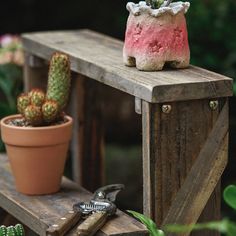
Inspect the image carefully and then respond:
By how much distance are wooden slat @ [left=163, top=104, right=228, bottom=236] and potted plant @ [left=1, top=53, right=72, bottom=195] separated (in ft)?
1.81

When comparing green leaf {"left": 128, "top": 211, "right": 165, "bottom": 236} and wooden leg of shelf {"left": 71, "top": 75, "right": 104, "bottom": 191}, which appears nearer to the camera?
green leaf {"left": 128, "top": 211, "right": 165, "bottom": 236}

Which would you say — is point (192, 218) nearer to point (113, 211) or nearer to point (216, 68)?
point (113, 211)

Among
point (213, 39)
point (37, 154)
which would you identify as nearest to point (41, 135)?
point (37, 154)

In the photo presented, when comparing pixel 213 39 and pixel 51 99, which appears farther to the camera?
pixel 213 39

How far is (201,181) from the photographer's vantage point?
2855mm

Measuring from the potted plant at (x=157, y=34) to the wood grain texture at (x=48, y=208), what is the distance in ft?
1.68

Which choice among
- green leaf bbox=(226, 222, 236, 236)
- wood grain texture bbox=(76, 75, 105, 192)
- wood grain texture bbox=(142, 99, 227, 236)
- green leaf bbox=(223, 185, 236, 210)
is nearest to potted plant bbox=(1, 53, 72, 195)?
wood grain texture bbox=(142, 99, 227, 236)

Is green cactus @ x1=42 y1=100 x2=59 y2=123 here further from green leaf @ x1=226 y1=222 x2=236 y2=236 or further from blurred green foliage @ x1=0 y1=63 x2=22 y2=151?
blurred green foliage @ x1=0 y1=63 x2=22 y2=151

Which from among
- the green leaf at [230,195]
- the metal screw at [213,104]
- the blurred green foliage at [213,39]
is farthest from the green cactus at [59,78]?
the blurred green foliage at [213,39]

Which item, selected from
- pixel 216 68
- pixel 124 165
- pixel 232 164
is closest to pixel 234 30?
pixel 216 68

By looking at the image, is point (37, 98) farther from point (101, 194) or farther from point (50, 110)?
point (101, 194)

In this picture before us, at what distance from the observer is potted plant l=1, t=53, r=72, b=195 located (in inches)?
123

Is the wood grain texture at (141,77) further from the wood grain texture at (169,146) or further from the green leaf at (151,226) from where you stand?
the green leaf at (151,226)

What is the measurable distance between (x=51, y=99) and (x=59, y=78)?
8cm
